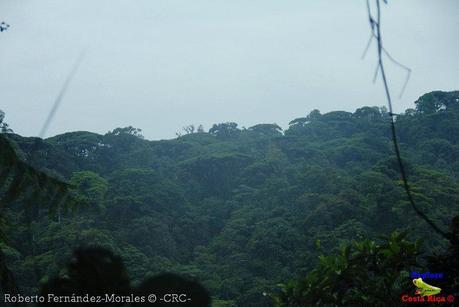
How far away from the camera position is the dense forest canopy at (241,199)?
14.9 m

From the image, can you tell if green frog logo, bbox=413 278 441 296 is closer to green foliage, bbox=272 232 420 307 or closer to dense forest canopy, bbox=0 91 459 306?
green foliage, bbox=272 232 420 307

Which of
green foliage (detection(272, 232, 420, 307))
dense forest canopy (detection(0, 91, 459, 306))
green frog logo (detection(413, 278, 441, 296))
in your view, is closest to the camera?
green frog logo (detection(413, 278, 441, 296))

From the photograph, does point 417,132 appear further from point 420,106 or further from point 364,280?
point 364,280

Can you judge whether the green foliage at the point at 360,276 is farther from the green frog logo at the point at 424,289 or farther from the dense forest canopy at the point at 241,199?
the dense forest canopy at the point at 241,199

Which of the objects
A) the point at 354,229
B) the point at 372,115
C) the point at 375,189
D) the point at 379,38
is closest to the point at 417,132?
the point at 372,115

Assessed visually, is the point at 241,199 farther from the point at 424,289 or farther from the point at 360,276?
the point at 424,289

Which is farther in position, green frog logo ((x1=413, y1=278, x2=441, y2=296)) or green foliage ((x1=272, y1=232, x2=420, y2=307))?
green foliage ((x1=272, y1=232, x2=420, y2=307))

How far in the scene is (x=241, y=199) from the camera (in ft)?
75.4

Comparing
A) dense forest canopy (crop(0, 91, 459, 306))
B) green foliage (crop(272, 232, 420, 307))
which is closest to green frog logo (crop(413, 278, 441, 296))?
green foliage (crop(272, 232, 420, 307))

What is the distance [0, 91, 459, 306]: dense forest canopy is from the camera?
49.0 feet

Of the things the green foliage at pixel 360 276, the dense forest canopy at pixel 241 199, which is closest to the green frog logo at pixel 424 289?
the green foliage at pixel 360 276

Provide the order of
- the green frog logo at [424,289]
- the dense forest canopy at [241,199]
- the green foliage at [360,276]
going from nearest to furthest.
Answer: the green frog logo at [424,289] → the green foliage at [360,276] → the dense forest canopy at [241,199]

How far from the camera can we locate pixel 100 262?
3.58ft

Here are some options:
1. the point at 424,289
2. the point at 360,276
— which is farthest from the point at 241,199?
the point at 424,289
